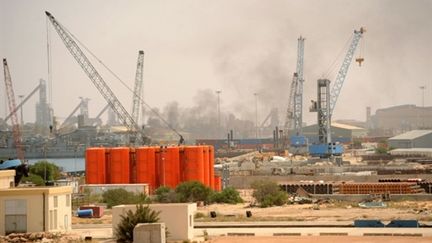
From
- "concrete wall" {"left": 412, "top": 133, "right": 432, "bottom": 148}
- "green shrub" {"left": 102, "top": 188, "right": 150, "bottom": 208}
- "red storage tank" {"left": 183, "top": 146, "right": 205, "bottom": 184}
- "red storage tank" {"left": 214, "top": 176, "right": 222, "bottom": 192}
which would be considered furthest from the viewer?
"concrete wall" {"left": 412, "top": 133, "right": 432, "bottom": 148}

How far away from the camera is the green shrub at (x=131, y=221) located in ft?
109

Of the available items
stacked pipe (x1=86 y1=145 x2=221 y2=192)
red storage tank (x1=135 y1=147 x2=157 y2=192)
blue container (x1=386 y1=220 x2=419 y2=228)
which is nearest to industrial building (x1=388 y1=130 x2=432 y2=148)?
stacked pipe (x1=86 y1=145 x2=221 y2=192)

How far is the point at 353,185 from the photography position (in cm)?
6194

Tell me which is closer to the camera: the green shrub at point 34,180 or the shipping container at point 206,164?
the green shrub at point 34,180

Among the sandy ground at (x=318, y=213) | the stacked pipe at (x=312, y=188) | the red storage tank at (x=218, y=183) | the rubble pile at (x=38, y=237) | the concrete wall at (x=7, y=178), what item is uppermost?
the concrete wall at (x=7, y=178)

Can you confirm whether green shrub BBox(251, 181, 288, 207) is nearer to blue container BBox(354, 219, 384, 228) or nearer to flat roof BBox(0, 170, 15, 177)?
blue container BBox(354, 219, 384, 228)

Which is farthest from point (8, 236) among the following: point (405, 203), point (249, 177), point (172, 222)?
point (249, 177)

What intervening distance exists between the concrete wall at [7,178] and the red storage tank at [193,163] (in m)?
28.0

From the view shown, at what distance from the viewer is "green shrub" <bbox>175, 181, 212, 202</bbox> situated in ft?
190

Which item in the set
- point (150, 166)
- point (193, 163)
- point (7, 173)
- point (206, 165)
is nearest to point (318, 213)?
point (7, 173)

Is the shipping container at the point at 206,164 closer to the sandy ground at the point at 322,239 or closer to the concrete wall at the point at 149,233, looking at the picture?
the sandy ground at the point at 322,239

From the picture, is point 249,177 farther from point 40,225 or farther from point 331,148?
point 40,225

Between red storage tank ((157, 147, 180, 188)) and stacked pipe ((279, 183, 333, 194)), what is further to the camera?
red storage tank ((157, 147, 180, 188))

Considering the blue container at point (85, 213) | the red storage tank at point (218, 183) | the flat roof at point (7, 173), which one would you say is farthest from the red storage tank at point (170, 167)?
the flat roof at point (7, 173)
